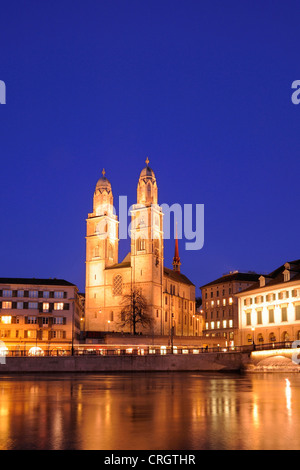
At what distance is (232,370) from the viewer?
64375 mm

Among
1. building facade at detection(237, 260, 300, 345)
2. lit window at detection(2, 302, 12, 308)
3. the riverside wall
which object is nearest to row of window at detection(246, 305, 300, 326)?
building facade at detection(237, 260, 300, 345)

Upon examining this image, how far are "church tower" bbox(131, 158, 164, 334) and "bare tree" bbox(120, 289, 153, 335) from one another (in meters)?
2.76

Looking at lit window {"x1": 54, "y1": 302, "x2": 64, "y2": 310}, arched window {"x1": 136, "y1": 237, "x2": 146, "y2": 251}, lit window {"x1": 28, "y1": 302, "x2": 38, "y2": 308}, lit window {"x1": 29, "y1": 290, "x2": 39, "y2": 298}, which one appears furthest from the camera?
arched window {"x1": 136, "y1": 237, "x2": 146, "y2": 251}

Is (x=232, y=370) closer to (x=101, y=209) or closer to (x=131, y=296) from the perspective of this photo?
(x=131, y=296)

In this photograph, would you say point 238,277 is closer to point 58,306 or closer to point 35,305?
point 58,306

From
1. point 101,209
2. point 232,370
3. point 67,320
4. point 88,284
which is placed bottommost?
point 232,370

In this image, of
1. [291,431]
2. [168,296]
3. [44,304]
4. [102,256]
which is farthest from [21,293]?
[291,431]

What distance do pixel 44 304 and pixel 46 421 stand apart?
3033 inches

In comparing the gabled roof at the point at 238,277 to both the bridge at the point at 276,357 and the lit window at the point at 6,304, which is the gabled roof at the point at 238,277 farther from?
the bridge at the point at 276,357

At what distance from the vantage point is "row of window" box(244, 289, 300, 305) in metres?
72.5

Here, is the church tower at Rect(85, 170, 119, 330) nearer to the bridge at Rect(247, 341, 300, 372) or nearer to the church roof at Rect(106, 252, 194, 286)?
the church roof at Rect(106, 252, 194, 286)

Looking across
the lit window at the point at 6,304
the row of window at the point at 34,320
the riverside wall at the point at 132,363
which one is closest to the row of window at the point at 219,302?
the row of window at the point at 34,320

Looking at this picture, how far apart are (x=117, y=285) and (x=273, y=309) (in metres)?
46.2

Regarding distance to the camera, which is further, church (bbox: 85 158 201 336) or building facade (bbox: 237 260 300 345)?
church (bbox: 85 158 201 336)
